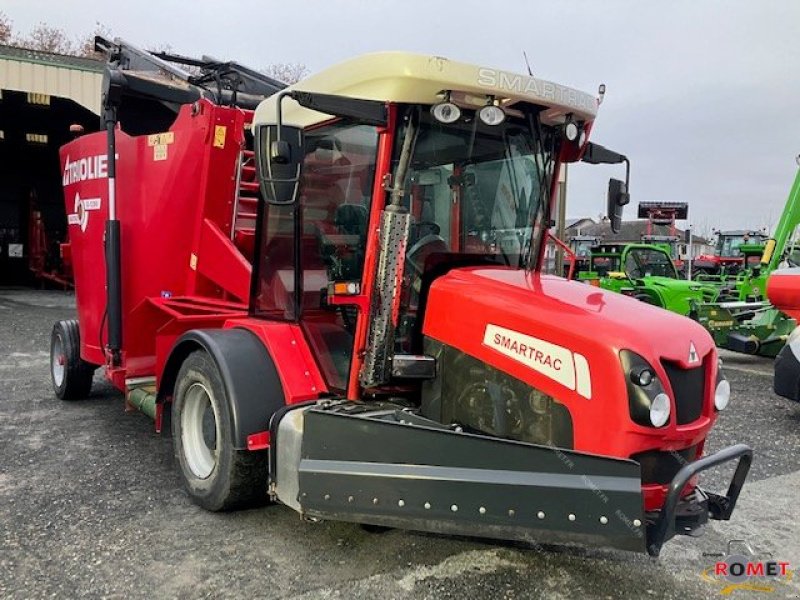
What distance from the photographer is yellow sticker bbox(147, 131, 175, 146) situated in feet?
15.6

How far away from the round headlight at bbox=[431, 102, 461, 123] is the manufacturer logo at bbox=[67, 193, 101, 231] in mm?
3360

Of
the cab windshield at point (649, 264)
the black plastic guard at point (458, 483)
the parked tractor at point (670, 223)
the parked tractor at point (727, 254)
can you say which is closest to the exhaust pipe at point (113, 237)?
the black plastic guard at point (458, 483)

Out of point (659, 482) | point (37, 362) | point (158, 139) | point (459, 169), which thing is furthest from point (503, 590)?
point (37, 362)

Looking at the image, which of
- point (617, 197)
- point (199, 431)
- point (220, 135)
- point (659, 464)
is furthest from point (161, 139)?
point (659, 464)

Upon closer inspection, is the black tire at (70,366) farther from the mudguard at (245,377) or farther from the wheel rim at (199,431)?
the mudguard at (245,377)

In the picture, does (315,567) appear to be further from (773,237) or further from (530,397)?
(773,237)

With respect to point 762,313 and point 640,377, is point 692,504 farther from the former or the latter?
point 762,313

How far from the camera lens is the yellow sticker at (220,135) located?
4.50 m

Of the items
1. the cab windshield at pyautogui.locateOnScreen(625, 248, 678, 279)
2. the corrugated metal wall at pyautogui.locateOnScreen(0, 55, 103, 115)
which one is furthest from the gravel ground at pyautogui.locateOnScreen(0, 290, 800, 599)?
the corrugated metal wall at pyautogui.locateOnScreen(0, 55, 103, 115)

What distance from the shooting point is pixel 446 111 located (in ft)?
9.68

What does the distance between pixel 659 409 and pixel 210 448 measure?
245cm

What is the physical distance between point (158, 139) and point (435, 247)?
2.61 m

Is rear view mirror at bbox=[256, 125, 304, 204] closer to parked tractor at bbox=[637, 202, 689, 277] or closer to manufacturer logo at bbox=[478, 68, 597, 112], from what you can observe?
manufacturer logo at bbox=[478, 68, 597, 112]

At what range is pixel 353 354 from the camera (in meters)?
3.27
